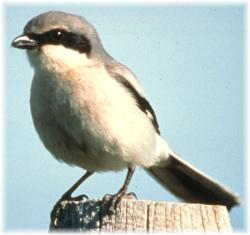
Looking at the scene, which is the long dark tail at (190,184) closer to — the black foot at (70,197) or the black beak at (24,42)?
the black foot at (70,197)

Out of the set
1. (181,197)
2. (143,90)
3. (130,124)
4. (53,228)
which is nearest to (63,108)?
(130,124)

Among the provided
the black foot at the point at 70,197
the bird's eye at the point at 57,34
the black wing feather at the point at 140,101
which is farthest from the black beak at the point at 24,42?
the black foot at the point at 70,197

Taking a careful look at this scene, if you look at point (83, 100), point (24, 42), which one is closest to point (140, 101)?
point (83, 100)

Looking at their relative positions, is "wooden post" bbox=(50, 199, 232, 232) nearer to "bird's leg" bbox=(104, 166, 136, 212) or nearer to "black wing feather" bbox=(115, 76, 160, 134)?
"bird's leg" bbox=(104, 166, 136, 212)

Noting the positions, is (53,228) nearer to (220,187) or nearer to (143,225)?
(143,225)

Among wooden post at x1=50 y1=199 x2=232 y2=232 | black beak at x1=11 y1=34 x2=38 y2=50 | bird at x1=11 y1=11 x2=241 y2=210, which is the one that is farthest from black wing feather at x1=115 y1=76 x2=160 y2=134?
wooden post at x1=50 y1=199 x2=232 y2=232
